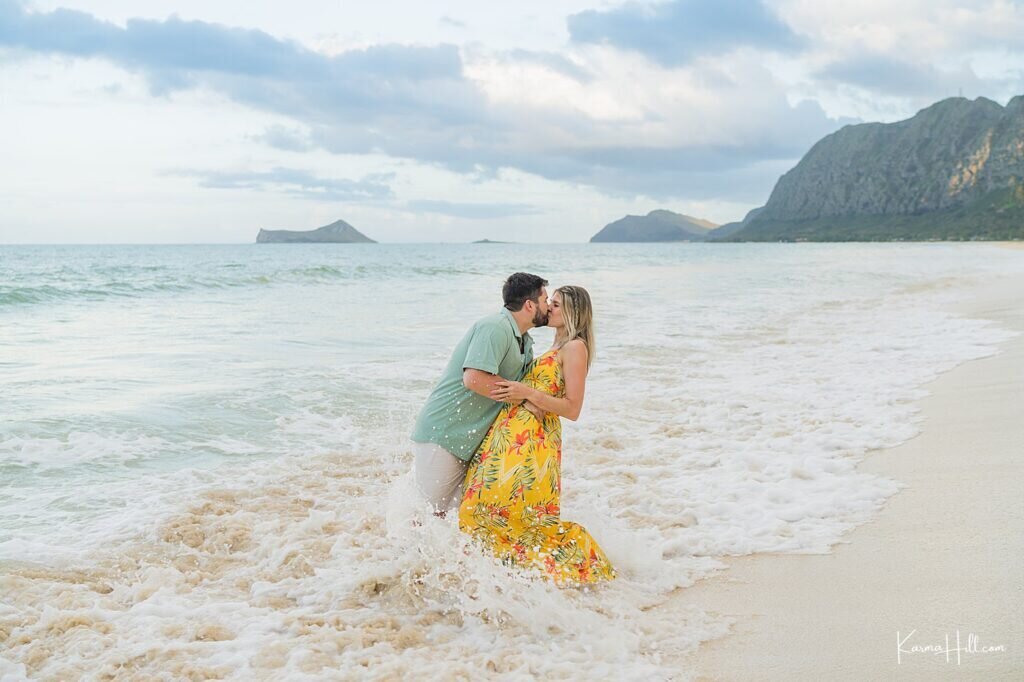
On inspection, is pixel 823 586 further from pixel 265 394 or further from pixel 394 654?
pixel 265 394

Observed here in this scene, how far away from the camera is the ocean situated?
14.2 ft

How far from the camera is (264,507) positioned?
6.65 metres

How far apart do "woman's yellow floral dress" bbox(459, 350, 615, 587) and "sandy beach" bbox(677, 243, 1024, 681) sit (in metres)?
0.67

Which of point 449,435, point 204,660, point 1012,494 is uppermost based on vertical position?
point 449,435

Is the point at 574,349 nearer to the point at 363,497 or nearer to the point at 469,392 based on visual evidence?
the point at 469,392

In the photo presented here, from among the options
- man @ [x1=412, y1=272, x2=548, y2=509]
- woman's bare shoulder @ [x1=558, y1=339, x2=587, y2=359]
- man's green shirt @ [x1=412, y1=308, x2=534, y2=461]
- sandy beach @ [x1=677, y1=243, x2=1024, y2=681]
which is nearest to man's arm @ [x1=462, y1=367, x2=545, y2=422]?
man @ [x1=412, y1=272, x2=548, y2=509]

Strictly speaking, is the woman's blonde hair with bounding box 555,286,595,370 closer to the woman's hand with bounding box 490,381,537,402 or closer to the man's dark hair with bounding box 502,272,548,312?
the man's dark hair with bounding box 502,272,548,312

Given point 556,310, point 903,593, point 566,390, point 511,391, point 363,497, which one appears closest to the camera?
point 903,593

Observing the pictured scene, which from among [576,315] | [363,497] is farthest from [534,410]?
[363,497]

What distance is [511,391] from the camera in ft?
16.1

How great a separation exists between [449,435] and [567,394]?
82 cm

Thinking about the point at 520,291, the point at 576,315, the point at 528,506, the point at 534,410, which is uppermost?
the point at 520,291

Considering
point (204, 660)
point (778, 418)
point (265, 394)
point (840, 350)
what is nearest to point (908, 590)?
point (204, 660)

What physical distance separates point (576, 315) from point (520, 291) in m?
0.38
